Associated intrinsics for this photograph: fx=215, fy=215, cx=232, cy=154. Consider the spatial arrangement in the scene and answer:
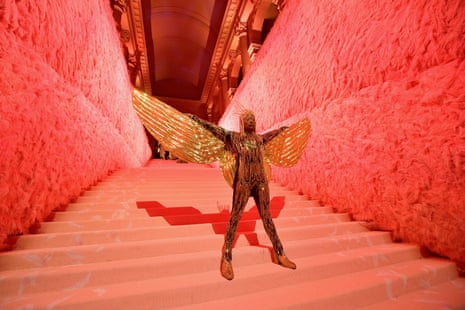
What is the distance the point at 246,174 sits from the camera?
1733 millimetres

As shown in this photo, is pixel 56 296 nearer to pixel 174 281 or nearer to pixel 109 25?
pixel 174 281

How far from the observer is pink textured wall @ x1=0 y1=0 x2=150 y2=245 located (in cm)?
170

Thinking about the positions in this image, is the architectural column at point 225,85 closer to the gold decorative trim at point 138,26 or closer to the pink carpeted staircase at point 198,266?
the gold decorative trim at point 138,26

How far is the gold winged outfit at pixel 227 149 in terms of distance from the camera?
1.68 m

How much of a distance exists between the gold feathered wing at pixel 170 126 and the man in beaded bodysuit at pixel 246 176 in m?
0.10

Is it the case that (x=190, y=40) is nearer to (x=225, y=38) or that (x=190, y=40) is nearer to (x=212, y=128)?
(x=225, y=38)

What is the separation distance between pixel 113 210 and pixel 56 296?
1.24 meters

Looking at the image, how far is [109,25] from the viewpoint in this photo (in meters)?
4.39

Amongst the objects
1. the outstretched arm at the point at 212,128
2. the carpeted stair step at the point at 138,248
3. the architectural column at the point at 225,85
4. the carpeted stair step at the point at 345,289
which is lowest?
the carpeted stair step at the point at 345,289

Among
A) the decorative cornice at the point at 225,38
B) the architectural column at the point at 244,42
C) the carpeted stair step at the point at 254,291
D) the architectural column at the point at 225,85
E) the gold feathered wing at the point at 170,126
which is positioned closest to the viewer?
the carpeted stair step at the point at 254,291

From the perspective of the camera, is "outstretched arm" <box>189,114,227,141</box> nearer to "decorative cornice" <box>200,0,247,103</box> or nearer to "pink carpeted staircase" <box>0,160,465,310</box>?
"pink carpeted staircase" <box>0,160,465,310</box>

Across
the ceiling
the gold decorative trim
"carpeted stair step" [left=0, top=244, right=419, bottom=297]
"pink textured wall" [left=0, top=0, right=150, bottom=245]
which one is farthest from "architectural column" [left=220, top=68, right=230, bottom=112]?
"carpeted stair step" [left=0, top=244, right=419, bottom=297]

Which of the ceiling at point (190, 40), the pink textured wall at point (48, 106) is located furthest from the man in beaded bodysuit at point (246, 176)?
the ceiling at point (190, 40)

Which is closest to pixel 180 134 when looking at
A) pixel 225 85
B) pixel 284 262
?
pixel 284 262
